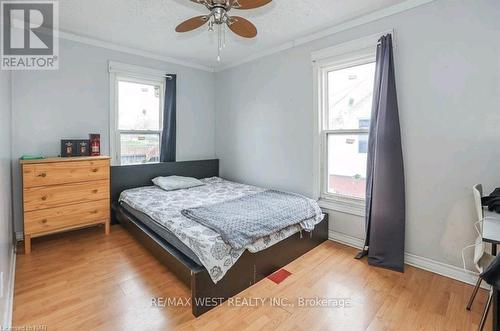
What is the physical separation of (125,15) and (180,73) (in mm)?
1488

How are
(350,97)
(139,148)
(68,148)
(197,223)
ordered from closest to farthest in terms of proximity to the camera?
1. (197,223)
2. (350,97)
3. (68,148)
4. (139,148)

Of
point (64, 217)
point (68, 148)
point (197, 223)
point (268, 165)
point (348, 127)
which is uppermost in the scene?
point (348, 127)

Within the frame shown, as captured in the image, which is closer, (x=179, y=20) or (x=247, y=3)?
(x=247, y=3)

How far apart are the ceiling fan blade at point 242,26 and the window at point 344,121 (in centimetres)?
120

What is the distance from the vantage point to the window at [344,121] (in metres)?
2.77

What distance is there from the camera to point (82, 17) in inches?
106

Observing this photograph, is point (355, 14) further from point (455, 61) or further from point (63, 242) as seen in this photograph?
point (63, 242)

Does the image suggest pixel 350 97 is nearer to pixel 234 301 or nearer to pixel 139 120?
pixel 234 301

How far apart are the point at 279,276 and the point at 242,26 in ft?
7.02

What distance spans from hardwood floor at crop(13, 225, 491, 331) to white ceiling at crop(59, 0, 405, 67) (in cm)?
248

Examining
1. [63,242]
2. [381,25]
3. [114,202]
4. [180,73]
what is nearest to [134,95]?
[180,73]

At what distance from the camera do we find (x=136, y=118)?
379 cm

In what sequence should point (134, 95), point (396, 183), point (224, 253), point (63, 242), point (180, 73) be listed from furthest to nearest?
point (180, 73) → point (134, 95) → point (63, 242) → point (396, 183) → point (224, 253)

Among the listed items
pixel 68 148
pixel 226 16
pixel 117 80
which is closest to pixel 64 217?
pixel 68 148
